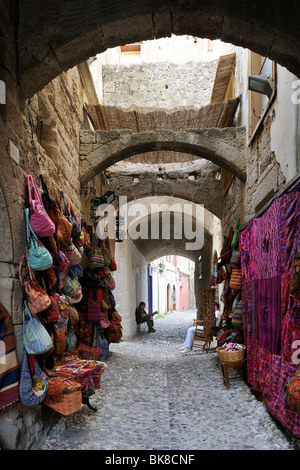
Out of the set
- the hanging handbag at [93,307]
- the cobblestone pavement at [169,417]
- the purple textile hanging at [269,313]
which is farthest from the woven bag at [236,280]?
the hanging handbag at [93,307]

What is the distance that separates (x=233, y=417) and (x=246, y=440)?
653mm

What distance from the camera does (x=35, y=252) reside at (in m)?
2.65

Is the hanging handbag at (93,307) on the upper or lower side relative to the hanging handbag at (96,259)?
lower

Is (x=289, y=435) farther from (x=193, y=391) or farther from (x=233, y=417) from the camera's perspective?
(x=193, y=391)

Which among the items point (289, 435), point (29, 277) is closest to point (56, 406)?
point (29, 277)

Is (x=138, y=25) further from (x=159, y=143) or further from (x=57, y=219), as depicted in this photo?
(x=159, y=143)

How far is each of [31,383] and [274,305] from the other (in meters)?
2.08

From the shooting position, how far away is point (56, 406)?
2703 millimetres

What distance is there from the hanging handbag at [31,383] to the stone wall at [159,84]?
792cm

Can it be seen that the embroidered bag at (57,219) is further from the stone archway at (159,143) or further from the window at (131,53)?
the window at (131,53)

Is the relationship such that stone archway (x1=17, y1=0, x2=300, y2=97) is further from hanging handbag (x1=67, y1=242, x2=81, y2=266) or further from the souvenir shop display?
hanging handbag (x1=67, y1=242, x2=81, y2=266)

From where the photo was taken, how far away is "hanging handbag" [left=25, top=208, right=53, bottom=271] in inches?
104

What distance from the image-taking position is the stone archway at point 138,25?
258 cm
